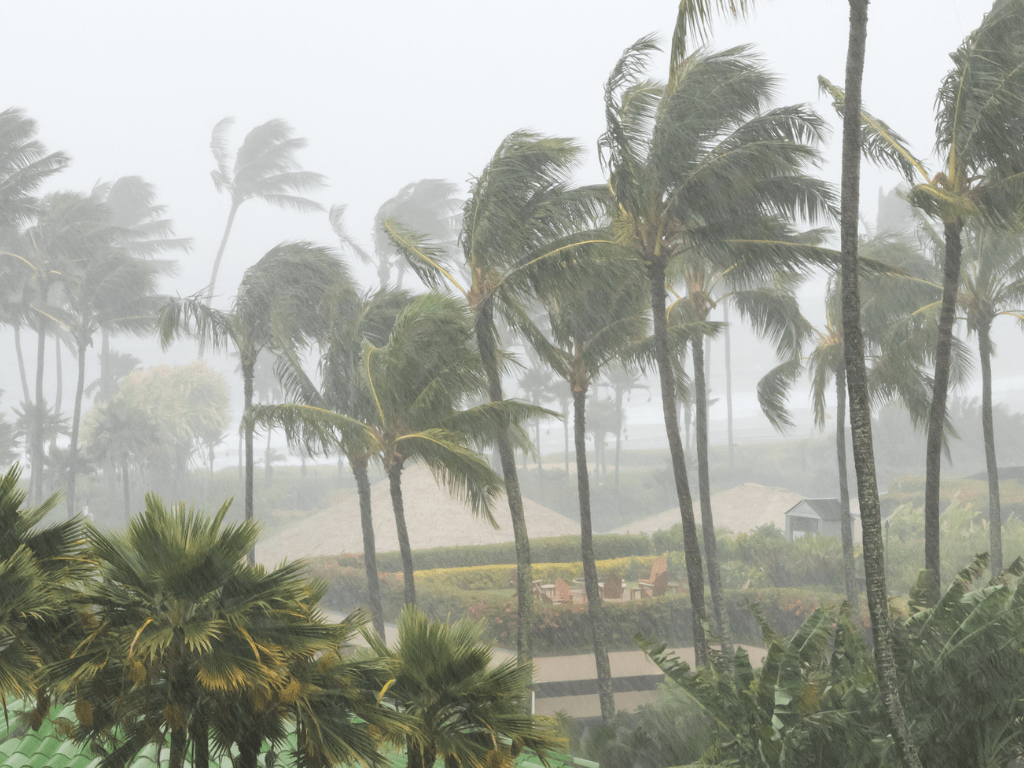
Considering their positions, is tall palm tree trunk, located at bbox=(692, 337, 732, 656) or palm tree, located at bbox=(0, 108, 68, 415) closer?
tall palm tree trunk, located at bbox=(692, 337, 732, 656)

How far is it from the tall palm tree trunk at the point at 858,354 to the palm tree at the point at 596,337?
6706mm

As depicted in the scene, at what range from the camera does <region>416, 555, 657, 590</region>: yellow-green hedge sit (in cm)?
2567

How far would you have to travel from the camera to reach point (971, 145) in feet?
33.2

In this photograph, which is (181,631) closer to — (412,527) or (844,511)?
(844,511)

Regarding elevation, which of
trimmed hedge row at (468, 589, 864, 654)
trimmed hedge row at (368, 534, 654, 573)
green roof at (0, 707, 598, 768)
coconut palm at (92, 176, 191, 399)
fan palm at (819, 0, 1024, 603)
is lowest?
trimmed hedge row at (468, 589, 864, 654)

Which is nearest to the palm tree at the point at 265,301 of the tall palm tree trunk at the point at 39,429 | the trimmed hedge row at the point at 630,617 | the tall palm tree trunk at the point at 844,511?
the trimmed hedge row at the point at 630,617

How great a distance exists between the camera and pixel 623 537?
31.2 meters

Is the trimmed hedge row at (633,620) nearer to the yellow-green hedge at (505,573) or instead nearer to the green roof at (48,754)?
the yellow-green hedge at (505,573)

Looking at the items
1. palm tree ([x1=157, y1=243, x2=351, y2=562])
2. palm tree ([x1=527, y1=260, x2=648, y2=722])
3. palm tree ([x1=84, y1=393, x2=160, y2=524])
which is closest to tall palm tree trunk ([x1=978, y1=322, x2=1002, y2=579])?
palm tree ([x1=527, y1=260, x2=648, y2=722])

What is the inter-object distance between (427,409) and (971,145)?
28.5 feet

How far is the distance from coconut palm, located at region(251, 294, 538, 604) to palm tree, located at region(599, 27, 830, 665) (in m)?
3.07

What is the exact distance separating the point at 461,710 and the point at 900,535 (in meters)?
31.0

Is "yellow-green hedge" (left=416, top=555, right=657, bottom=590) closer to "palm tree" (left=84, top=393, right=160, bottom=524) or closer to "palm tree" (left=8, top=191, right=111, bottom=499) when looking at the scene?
"palm tree" (left=84, top=393, right=160, bottom=524)

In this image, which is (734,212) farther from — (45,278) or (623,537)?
(45,278)
